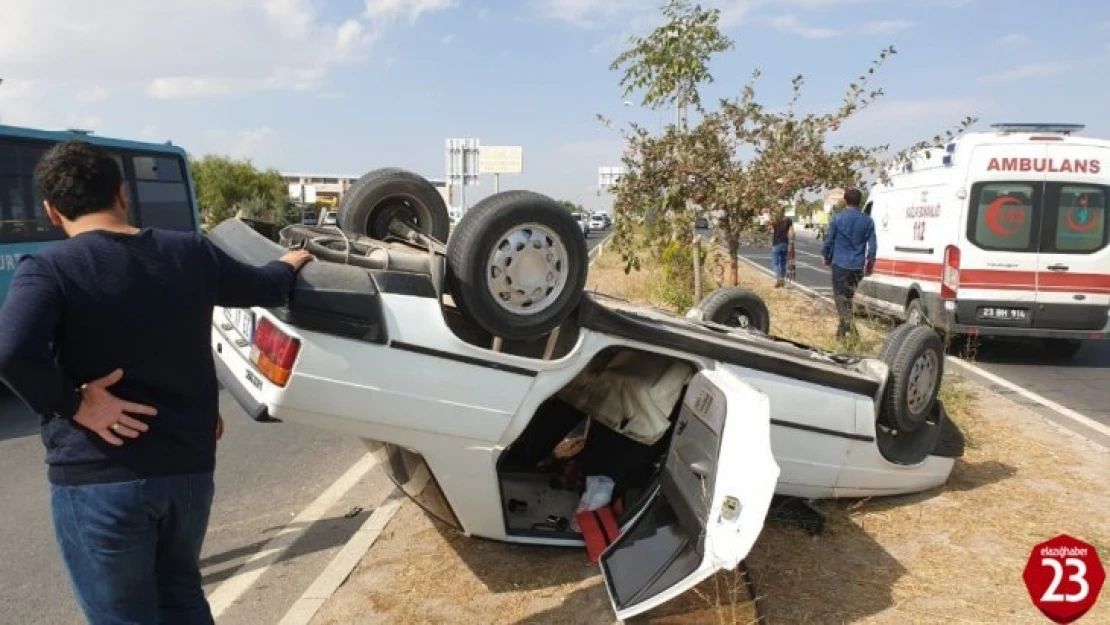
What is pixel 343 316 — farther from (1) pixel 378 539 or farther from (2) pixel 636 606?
(1) pixel 378 539

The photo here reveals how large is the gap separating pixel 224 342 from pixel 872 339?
23.5 ft

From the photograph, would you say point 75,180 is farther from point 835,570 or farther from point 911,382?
point 911,382

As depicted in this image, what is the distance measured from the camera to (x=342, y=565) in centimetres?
402

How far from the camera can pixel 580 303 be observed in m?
3.42

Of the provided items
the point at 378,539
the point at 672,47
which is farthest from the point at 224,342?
the point at 672,47

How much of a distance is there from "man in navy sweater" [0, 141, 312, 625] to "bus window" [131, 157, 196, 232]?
1057 centimetres

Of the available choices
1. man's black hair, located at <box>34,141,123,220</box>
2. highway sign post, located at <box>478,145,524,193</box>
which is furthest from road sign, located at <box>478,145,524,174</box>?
man's black hair, located at <box>34,141,123,220</box>

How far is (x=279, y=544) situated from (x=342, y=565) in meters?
0.70

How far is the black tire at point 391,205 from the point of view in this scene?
176 inches

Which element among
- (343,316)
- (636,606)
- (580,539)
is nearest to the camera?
(343,316)

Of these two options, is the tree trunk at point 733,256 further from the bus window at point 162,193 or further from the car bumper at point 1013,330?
the bus window at point 162,193

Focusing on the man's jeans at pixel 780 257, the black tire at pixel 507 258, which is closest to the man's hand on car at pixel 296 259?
the black tire at pixel 507 258

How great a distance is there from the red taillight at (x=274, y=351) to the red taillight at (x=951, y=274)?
890 centimetres

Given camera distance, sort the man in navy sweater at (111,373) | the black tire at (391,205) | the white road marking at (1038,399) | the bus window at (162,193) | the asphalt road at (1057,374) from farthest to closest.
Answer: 1. the bus window at (162,193)
2. the asphalt road at (1057,374)
3. the white road marking at (1038,399)
4. the black tire at (391,205)
5. the man in navy sweater at (111,373)
